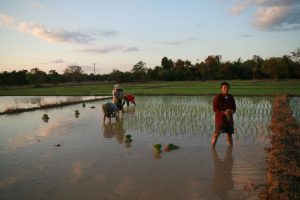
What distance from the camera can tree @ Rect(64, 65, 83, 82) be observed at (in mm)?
70688

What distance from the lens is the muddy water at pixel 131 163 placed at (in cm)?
430

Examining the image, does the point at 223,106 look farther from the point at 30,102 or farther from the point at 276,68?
the point at 276,68

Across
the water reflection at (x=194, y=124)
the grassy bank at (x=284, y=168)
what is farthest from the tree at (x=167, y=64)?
the grassy bank at (x=284, y=168)

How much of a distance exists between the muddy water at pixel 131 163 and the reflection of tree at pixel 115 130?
0.03 m

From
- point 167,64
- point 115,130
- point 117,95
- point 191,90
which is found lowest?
point 115,130

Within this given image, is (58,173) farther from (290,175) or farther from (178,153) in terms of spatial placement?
(290,175)

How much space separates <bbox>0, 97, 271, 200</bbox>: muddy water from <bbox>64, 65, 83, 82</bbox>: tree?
6239cm

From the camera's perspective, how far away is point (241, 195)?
4.04 metres

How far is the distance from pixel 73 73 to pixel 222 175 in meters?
72.7

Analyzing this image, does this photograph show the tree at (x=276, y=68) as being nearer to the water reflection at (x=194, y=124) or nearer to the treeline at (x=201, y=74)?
the treeline at (x=201, y=74)

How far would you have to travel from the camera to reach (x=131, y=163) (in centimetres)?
566

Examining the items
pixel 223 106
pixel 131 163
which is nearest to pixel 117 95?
pixel 223 106

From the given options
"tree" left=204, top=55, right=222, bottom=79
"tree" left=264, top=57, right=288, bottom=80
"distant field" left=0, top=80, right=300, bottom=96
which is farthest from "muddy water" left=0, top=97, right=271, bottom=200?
"tree" left=204, top=55, right=222, bottom=79

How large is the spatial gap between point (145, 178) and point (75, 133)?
183 inches
